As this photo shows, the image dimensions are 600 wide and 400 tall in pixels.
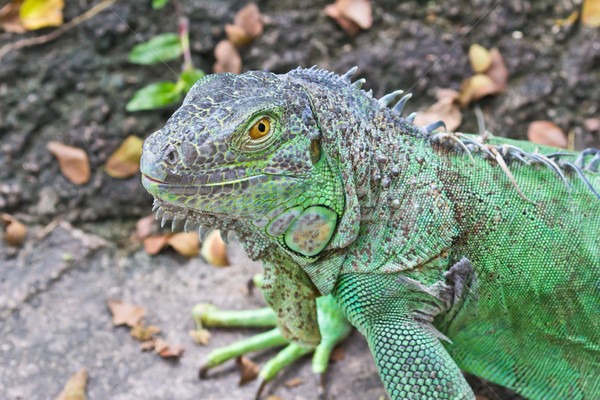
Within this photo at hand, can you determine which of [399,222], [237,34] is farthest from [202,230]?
[237,34]

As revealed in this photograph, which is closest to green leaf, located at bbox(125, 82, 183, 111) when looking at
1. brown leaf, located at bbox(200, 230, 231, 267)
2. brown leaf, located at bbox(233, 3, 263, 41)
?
brown leaf, located at bbox(233, 3, 263, 41)

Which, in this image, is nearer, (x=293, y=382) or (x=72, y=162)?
(x=293, y=382)

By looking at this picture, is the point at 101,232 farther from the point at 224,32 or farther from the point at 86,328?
the point at 224,32

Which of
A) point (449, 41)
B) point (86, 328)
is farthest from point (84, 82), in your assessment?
point (449, 41)

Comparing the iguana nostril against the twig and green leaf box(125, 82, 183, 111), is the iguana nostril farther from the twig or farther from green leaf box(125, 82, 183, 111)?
the twig

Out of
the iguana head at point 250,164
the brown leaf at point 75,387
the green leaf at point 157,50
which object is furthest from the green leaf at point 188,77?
the brown leaf at point 75,387

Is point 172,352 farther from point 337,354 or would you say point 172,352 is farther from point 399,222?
point 399,222
